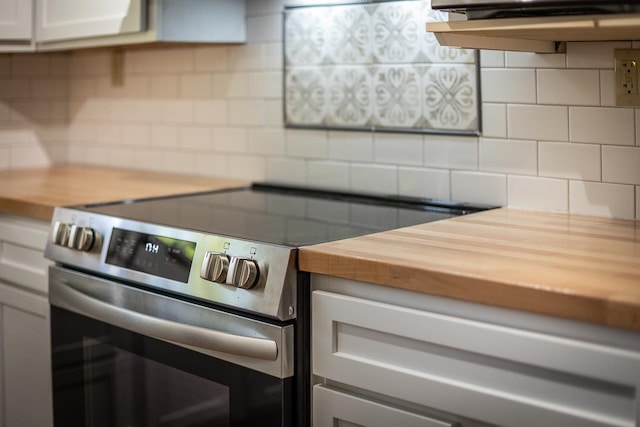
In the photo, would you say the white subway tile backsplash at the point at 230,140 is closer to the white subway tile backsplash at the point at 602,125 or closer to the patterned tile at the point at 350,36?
the patterned tile at the point at 350,36

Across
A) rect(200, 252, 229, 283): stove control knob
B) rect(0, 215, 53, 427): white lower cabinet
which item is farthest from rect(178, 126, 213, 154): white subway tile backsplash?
rect(200, 252, 229, 283): stove control knob

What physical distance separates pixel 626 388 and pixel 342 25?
1.39 m

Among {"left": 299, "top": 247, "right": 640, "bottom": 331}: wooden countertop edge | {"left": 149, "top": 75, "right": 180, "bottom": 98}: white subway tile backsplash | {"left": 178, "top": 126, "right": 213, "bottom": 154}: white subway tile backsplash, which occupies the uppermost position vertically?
{"left": 149, "top": 75, "right": 180, "bottom": 98}: white subway tile backsplash

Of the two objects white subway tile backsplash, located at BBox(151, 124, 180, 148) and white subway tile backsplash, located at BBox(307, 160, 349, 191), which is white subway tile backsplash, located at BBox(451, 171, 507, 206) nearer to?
white subway tile backsplash, located at BBox(307, 160, 349, 191)

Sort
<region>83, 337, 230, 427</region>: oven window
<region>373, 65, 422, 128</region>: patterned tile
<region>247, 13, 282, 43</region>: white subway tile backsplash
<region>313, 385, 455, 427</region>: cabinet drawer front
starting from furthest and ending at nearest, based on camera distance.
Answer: <region>247, 13, 282, 43</region>: white subway tile backsplash
<region>373, 65, 422, 128</region>: patterned tile
<region>83, 337, 230, 427</region>: oven window
<region>313, 385, 455, 427</region>: cabinet drawer front

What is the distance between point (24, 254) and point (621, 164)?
154 centimetres

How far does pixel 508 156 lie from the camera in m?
1.99

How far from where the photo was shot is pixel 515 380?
1.29 m

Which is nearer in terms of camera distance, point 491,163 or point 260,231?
point 260,231

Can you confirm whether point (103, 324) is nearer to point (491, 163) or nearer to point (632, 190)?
point (491, 163)

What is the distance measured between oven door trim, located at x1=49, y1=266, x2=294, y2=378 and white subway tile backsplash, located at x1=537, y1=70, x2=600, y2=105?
82 centimetres

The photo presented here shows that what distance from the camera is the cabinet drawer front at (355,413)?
1421mm

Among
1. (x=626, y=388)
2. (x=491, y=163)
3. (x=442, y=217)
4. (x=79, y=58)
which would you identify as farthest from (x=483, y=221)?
(x=79, y=58)

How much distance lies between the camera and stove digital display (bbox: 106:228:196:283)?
1.73 meters
